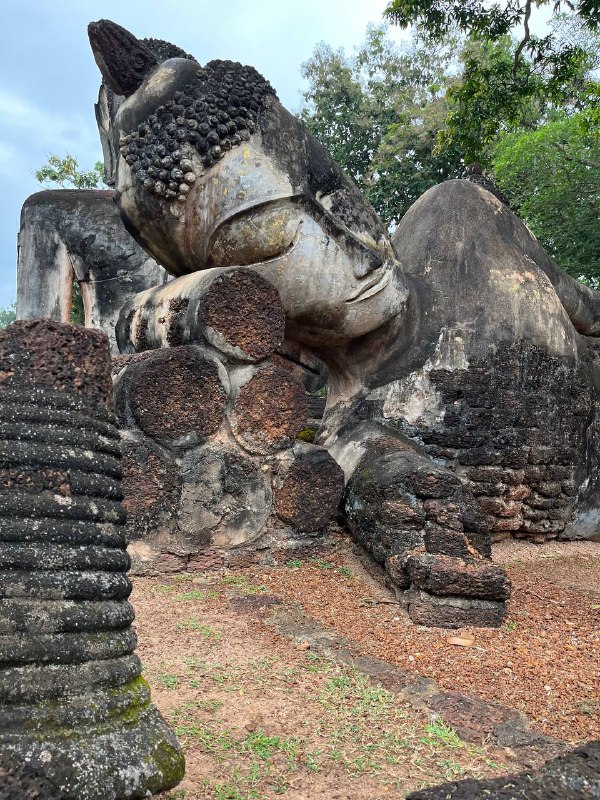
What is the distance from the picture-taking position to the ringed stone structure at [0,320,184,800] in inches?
61.1

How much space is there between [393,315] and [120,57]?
2152 mm

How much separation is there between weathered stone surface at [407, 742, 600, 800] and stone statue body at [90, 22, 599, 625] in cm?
207

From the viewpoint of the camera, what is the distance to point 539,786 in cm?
144

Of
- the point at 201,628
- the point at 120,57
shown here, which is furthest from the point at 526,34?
the point at 201,628

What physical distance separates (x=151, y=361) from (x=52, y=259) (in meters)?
3.88

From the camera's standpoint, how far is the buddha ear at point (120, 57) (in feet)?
14.0

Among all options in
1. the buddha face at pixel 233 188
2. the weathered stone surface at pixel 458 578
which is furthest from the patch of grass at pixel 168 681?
the buddha face at pixel 233 188

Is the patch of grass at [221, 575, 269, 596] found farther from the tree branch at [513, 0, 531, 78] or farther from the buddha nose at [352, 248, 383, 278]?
the tree branch at [513, 0, 531, 78]

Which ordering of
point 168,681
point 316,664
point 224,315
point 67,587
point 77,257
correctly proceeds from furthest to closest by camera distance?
point 77,257
point 224,315
point 316,664
point 168,681
point 67,587

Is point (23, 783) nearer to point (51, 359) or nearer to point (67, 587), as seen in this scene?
point (67, 587)

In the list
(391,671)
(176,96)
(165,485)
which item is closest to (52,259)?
(176,96)

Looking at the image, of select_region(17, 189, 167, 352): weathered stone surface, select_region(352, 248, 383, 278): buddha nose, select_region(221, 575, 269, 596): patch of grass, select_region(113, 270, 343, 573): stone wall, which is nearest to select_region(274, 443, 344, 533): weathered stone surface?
select_region(113, 270, 343, 573): stone wall

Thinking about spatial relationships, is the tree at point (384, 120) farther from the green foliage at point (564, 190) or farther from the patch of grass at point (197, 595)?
the patch of grass at point (197, 595)

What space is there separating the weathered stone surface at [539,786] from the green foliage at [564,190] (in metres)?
12.9
